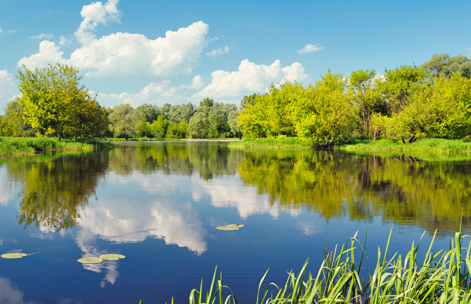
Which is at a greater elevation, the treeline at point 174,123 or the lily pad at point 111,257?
the treeline at point 174,123

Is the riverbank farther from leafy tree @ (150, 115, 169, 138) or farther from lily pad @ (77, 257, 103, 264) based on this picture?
leafy tree @ (150, 115, 169, 138)

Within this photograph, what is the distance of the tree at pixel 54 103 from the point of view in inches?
2020

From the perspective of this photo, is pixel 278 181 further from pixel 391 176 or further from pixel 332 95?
pixel 332 95

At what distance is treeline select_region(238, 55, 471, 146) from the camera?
53.0 metres

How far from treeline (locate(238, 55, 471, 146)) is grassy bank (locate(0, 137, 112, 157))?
3400cm

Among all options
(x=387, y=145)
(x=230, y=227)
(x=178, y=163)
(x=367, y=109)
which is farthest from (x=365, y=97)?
(x=230, y=227)

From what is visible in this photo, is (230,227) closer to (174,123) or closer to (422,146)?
(422,146)

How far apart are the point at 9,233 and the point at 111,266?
465 centimetres

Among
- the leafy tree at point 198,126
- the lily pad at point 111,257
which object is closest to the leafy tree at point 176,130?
the leafy tree at point 198,126

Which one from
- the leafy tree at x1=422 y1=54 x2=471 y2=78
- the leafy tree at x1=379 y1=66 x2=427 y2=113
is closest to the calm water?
the leafy tree at x1=379 y1=66 x2=427 y2=113

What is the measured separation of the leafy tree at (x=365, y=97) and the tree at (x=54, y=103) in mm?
55027

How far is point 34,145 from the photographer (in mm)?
44188

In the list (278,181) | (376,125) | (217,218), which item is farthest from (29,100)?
(376,125)

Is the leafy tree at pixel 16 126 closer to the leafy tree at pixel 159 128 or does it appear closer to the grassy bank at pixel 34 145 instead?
the grassy bank at pixel 34 145
